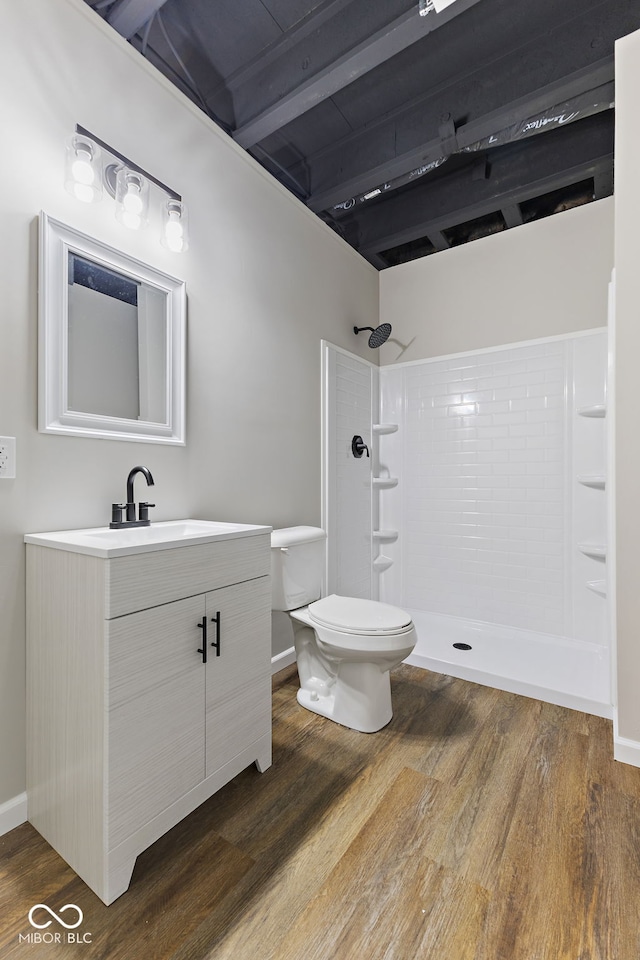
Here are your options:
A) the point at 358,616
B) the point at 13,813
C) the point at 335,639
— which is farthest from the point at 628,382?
the point at 13,813

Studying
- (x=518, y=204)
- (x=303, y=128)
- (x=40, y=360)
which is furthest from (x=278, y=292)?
(x=518, y=204)

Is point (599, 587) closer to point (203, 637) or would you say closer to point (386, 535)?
point (386, 535)

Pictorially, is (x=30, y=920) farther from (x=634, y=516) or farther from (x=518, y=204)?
(x=518, y=204)

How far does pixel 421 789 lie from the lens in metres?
1.49

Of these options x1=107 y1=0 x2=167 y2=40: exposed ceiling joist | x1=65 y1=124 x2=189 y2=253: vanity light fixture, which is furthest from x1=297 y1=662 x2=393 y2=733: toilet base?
x1=107 y1=0 x2=167 y2=40: exposed ceiling joist

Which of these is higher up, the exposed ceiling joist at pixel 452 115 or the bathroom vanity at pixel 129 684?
the exposed ceiling joist at pixel 452 115

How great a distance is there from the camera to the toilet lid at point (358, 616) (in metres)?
1.75

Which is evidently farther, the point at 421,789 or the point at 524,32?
the point at 524,32

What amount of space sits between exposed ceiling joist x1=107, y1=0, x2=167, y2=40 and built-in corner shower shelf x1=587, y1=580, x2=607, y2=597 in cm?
313

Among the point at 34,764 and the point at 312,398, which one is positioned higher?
the point at 312,398

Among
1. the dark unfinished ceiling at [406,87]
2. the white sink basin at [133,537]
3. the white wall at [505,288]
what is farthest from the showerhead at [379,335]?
the white sink basin at [133,537]

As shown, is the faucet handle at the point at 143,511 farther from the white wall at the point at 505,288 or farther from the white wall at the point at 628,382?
the white wall at the point at 505,288

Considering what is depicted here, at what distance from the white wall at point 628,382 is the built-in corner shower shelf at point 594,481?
2.52ft

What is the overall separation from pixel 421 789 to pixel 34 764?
1212 millimetres
